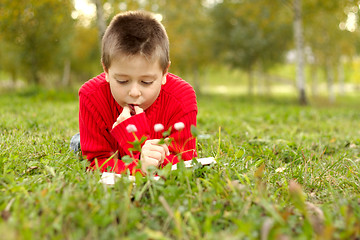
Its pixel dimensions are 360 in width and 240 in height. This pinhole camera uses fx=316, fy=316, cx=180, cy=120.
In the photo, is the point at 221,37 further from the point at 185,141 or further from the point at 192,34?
the point at 185,141

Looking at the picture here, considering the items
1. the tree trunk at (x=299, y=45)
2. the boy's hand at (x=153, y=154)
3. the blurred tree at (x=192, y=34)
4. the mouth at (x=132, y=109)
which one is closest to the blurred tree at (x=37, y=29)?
the blurred tree at (x=192, y=34)

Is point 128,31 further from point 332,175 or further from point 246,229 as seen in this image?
point 332,175

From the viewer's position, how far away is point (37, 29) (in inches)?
621

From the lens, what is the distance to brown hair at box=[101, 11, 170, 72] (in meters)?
2.17

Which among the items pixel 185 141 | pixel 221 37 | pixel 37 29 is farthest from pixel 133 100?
pixel 221 37

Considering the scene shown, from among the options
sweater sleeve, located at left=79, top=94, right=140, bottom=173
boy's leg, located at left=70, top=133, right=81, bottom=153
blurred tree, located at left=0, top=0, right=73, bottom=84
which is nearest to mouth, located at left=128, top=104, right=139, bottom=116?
sweater sleeve, located at left=79, top=94, right=140, bottom=173

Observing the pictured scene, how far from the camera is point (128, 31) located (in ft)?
7.44

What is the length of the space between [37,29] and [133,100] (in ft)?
51.5

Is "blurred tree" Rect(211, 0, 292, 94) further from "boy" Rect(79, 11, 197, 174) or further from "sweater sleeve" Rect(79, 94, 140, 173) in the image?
"sweater sleeve" Rect(79, 94, 140, 173)

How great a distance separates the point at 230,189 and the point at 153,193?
1.45ft

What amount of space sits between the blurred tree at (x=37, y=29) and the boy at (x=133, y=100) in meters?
6.76

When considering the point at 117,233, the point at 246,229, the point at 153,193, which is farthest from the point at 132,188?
the point at 246,229

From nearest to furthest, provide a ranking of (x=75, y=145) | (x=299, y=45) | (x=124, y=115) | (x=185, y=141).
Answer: (x=124, y=115) < (x=185, y=141) < (x=75, y=145) < (x=299, y=45)

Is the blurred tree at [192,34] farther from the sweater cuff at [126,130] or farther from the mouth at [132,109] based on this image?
the sweater cuff at [126,130]
